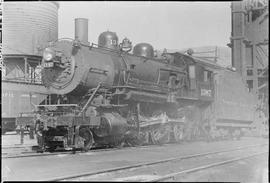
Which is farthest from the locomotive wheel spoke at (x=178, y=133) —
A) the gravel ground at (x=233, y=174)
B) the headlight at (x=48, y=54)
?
the gravel ground at (x=233, y=174)

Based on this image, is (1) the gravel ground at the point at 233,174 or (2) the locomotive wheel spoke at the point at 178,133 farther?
(2) the locomotive wheel spoke at the point at 178,133

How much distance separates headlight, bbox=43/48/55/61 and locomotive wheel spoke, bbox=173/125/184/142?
18.4 feet

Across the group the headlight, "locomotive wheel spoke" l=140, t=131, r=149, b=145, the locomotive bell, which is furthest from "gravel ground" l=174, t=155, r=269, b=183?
the locomotive bell

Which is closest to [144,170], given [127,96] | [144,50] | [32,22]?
[127,96]

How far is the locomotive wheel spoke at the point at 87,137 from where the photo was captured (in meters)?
11.3

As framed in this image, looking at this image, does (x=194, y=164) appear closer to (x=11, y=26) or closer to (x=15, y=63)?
(x=11, y=26)

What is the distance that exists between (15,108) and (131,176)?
1412 cm

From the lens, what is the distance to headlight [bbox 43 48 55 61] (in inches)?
456

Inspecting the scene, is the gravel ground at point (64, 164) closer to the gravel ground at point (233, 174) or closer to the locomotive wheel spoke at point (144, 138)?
the gravel ground at point (233, 174)

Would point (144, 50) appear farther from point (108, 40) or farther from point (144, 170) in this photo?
point (144, 170)

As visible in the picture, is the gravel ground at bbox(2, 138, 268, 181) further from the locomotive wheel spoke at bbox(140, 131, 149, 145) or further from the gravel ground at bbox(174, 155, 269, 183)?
the locomotive wheel spoke at bbox(140, 131, 149, 145)

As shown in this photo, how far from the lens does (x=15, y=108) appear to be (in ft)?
64.1

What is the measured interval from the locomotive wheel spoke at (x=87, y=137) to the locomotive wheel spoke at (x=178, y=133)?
4314 mm

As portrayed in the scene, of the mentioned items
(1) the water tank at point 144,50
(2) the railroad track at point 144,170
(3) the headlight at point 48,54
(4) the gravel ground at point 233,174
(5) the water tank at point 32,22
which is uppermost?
(5) the water tank at point 32,22
